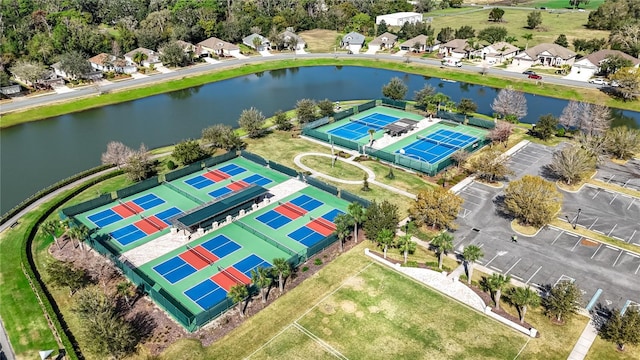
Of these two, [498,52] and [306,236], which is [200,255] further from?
[498,52]

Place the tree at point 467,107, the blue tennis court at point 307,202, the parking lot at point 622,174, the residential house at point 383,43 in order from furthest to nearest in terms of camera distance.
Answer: the residential house at point 383,43 → the tree at point 467,107 → the parking lot at point 622,174 → the blue tennis court at point 307,202

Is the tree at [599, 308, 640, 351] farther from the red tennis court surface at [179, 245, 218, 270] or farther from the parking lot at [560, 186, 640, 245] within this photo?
the red tennis court surface at [179, 245, 218, 270]

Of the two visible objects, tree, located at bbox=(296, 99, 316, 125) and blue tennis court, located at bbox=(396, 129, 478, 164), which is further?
tree, located at bbox=(296, 99, 316, 125)

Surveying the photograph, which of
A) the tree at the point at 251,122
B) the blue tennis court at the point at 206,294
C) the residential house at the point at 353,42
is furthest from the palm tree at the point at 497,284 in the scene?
the residential house at the point at 353,42

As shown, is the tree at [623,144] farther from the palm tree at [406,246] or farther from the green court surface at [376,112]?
the palm tree at [406,246]

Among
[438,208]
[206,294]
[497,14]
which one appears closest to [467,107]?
[438,208]

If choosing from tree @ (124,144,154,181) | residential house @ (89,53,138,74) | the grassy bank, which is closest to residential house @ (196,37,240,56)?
the grassy bank
